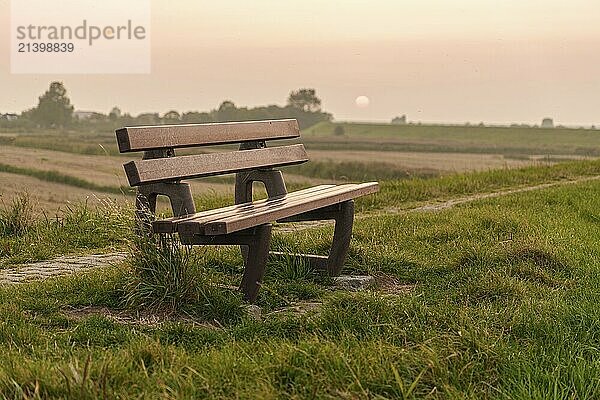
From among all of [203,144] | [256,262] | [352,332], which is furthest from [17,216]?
[352,332]

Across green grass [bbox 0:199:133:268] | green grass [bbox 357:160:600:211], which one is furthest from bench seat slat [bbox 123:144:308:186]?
green grass [bbox 357:160:600:211]

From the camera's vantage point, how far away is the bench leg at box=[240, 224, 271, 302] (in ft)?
17.6

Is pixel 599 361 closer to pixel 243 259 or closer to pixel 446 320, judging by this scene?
pixel 446 320

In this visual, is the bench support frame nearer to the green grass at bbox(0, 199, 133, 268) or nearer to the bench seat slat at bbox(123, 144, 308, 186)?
the bench seat slat at bbox(123, 144, 308, 186)

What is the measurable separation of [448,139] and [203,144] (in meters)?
28.9

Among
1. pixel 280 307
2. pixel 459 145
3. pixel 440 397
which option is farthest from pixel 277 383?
pixel 459 145

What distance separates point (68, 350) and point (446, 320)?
6.13ft

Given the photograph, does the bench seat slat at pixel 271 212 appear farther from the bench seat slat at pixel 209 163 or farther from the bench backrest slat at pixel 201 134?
the bench backrest slat at pixel 201 134

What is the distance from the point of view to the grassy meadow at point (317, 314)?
148 inches

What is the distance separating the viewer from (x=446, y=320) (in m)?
4.77

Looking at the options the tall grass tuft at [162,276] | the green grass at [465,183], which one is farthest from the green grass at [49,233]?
the green grass at [465,183]

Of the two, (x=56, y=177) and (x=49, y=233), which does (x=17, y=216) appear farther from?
(x=56, y=177)

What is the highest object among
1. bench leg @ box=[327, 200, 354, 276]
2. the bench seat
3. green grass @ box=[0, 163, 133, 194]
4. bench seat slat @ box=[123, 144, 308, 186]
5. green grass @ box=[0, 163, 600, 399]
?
bench seat slat @ box=[123, 144, 308, 186]

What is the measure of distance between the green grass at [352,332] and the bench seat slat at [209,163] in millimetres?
582
